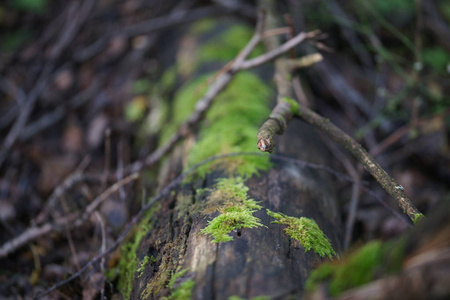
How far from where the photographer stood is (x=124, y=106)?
13.1 feet

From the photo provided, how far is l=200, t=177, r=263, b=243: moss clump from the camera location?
1511 mm

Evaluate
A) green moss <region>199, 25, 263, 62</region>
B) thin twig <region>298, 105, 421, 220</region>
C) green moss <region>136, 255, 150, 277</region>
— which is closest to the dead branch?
thin twig <region>298, 105, 421, 220</region>

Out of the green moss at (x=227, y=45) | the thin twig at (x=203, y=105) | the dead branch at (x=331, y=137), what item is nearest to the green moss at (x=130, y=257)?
the thin twig at (x=203, y=105)

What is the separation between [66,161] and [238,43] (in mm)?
2342

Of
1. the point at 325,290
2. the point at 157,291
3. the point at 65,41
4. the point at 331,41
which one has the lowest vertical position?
the point at 331,41

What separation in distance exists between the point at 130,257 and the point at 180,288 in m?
0.72

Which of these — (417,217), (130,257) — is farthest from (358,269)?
(130,257)

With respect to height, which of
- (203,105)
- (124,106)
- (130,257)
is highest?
(203,105)

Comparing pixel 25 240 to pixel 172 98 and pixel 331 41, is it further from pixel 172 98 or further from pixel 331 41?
pixel 331 41

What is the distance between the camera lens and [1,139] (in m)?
3.79

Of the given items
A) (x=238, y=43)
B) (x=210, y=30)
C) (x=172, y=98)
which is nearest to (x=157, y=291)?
(x=172, y=98)

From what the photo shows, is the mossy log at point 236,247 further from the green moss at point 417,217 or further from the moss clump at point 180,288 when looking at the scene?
the green moss at point 417,217

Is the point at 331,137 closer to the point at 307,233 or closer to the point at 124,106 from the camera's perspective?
the point at 307,233

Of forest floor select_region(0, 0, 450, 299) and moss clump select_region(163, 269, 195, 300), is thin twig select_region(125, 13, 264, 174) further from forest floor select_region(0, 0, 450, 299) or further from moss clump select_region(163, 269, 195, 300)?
moss clump select_region(163, 269, 195, 300)
